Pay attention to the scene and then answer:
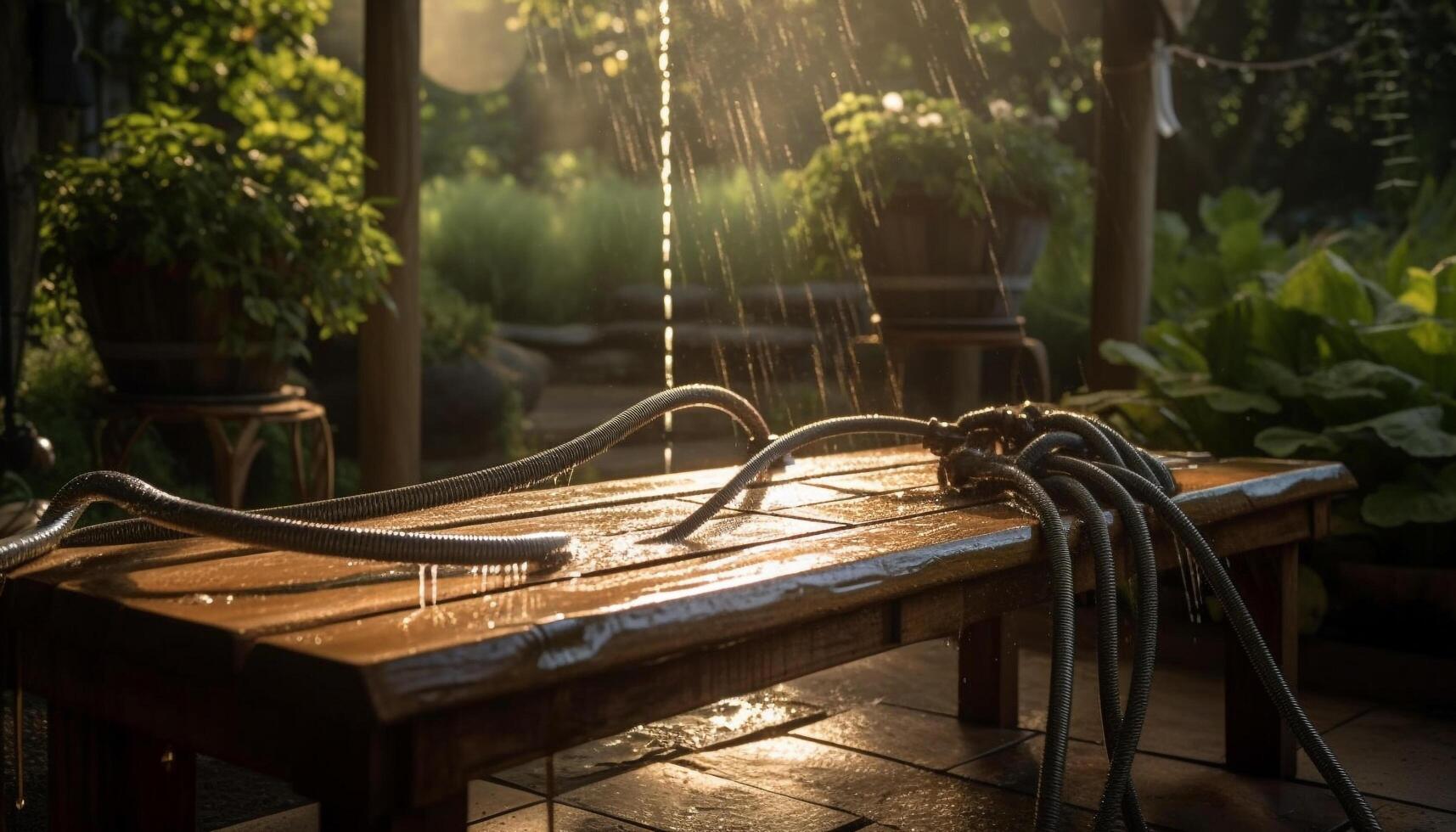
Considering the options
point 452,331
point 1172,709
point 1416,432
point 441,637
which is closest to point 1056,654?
point 441,637

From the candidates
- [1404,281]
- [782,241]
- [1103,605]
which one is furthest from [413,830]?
[782,241]

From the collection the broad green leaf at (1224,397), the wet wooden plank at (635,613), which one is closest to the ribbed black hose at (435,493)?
the wet wooden plank at (635,613)

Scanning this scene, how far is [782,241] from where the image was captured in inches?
352

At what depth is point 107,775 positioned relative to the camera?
1.50 metres

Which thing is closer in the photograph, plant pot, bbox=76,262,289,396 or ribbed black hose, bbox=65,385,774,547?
ribbed black hose, bbox=65,385,774,547

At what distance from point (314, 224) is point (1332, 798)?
9.07 ft

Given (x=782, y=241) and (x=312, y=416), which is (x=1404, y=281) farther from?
(x=782, y=241)

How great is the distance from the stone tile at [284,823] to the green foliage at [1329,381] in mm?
2336

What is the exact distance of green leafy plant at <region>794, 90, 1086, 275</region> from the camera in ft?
16.2

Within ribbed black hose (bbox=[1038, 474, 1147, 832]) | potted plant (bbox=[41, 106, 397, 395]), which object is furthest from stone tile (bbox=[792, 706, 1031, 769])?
potted plant (bbox=[41, 106, 397, 395])

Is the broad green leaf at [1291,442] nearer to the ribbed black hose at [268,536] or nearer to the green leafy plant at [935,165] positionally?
the green leafy plant at [935,165]

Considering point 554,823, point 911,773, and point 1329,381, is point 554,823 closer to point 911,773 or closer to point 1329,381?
point 911,773

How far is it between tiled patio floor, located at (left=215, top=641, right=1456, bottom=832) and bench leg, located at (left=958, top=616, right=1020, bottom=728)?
0.14 feet

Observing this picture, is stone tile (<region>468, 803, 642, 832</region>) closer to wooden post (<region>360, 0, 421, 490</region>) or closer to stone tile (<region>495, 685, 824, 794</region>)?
stone tile (<region>495, 685, 824, 794</region>)
